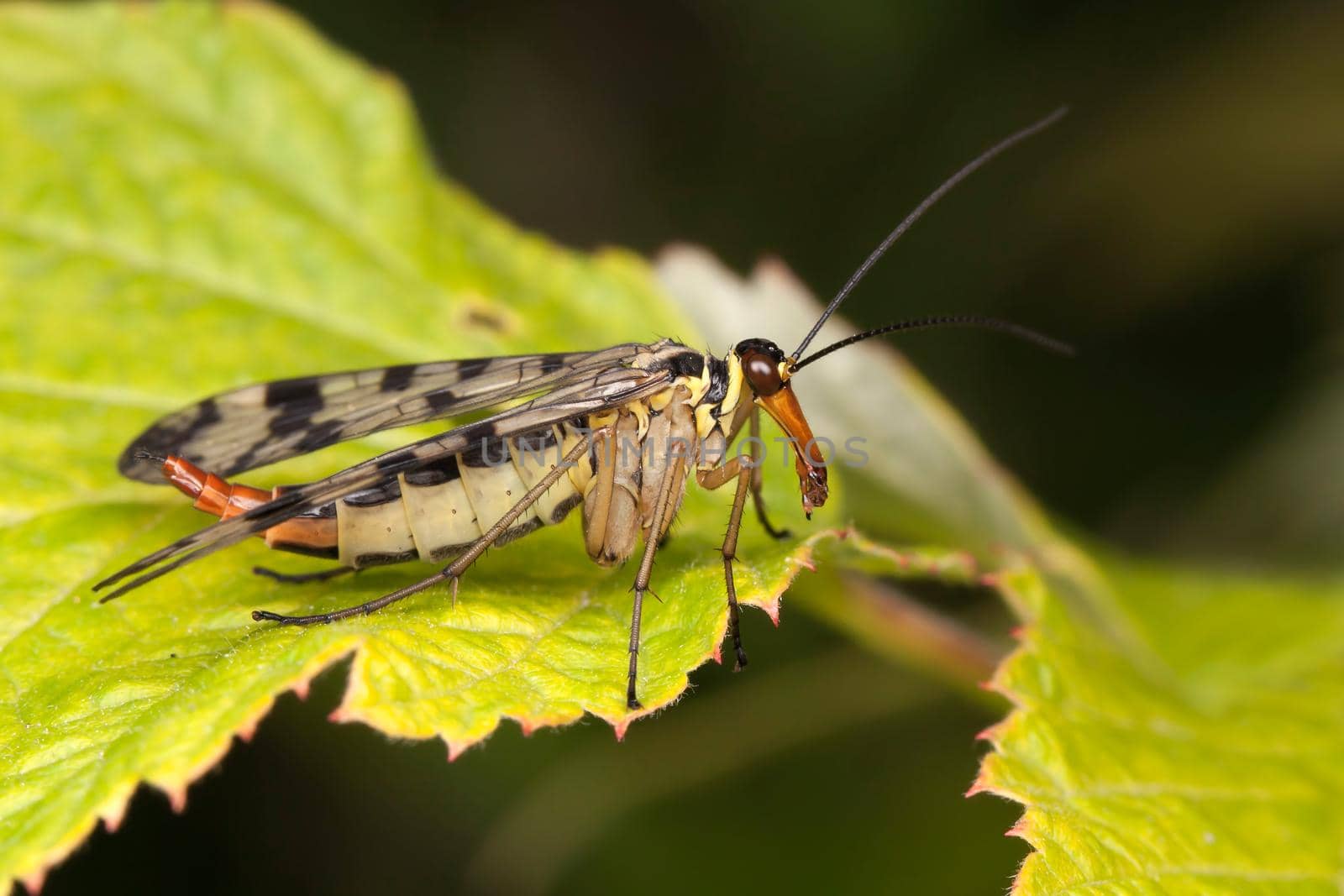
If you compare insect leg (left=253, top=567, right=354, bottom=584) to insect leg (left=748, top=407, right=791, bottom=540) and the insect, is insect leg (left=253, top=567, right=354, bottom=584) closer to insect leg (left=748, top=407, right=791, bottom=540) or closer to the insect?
the insect

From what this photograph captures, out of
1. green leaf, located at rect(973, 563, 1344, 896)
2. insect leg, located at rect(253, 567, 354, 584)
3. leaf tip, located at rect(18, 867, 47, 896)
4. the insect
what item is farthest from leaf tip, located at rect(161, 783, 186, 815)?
green leaf, located at rect(973, 563, 1344, 896)

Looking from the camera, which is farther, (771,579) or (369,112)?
(369,112)

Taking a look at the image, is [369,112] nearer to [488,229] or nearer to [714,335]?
[488,229]

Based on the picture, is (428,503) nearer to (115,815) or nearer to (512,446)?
(512,446)

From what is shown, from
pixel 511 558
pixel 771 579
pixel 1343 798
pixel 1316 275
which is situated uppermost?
pixel 1316 275

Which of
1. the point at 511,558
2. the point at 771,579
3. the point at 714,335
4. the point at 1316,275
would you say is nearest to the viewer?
the point at 771,579

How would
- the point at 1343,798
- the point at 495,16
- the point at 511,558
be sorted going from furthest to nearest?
the point at 495,16 < the point at 511,558 < the point at 1343,798

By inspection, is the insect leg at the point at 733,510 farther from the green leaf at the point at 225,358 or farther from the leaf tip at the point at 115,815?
the leaf tip at the point at 115,815

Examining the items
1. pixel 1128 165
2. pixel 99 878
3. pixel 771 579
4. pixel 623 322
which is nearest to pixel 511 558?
pixel 771 579
